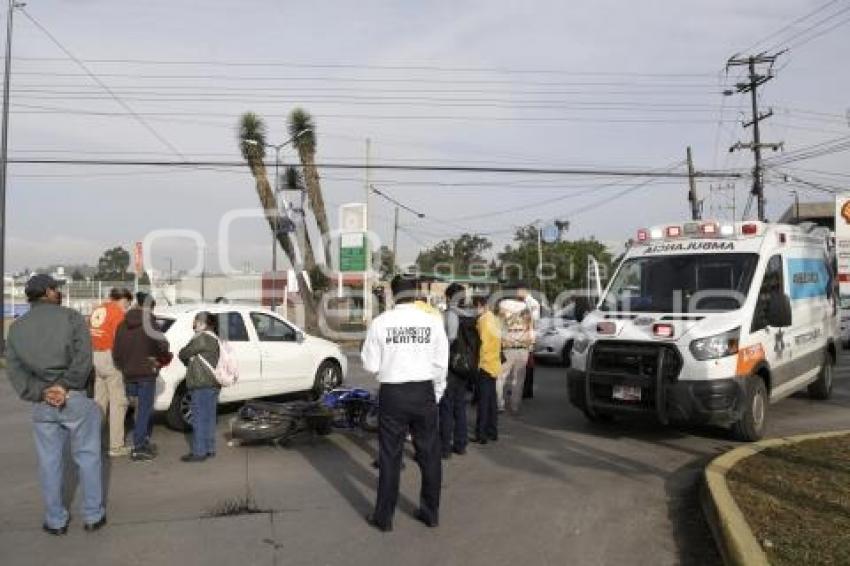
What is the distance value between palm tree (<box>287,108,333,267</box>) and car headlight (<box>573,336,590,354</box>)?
2510 centimetres

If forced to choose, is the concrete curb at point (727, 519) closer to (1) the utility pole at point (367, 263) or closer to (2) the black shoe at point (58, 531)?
(2) the black shoe at point (58, 531)

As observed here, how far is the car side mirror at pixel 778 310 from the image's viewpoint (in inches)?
343

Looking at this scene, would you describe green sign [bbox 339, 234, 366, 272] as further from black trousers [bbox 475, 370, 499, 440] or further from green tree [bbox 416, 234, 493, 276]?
green tree [bbox 416, 234, 493, 276]

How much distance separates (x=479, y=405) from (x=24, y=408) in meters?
7.64

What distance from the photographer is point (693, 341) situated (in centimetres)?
852

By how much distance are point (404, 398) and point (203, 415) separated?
→ 10.7ft

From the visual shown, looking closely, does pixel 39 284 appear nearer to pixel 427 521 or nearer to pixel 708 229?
pixel 427 521

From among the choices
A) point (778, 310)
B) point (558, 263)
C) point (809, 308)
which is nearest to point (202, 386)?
point (778, 310)

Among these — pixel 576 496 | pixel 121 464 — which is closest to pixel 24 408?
pixel 121 464

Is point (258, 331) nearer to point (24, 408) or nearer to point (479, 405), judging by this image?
point (479, 405)

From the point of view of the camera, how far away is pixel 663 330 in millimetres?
8750

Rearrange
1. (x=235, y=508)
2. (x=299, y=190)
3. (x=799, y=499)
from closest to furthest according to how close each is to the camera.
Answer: (x=799, y=499) < (x=235, y=508) < (x=299, y=190)

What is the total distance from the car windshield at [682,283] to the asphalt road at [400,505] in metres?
1.52

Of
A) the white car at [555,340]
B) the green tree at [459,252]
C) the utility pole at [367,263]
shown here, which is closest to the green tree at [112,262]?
the green tree at [459,252]
